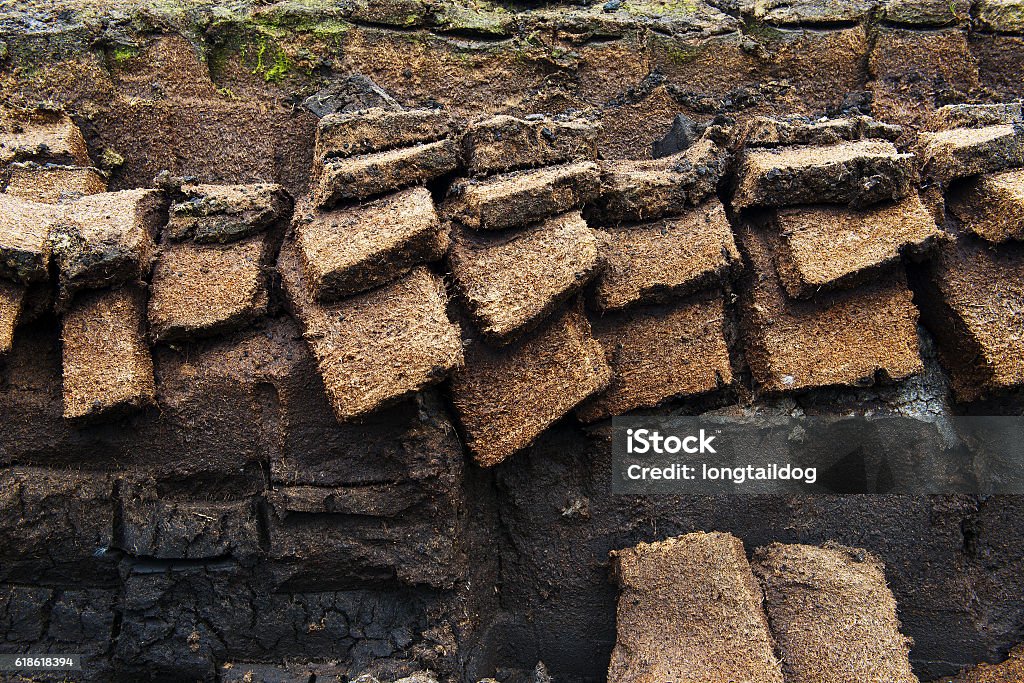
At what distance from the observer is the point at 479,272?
79.2 inches

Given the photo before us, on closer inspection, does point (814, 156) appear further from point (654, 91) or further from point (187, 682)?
point (187, 682)

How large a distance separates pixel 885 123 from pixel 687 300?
89cm

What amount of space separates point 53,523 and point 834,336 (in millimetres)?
2096

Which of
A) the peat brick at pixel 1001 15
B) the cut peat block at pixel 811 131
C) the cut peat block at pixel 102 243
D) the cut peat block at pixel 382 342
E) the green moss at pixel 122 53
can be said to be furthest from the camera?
the peat brick at pixel 1001 15

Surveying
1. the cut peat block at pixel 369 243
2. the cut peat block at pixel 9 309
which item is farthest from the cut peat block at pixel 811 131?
the cut peat block at pixel 9 309

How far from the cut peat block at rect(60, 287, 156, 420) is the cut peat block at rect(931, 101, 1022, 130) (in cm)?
242

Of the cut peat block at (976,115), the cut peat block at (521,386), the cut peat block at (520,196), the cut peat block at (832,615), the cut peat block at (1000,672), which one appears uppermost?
the cut peat block at (976,115)

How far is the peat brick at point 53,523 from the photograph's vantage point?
6.40 ft

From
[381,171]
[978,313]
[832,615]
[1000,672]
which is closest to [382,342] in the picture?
[381,171]

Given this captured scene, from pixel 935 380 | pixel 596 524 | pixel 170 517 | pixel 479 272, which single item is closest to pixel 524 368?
pixel 479 272

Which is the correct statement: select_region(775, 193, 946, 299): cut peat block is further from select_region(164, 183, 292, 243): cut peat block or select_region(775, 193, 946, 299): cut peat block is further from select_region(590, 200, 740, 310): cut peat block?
select_region(164, 183, 292, 243): cut peat block

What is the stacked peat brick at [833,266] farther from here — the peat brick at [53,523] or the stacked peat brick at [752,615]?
the peat brick at [53,523]

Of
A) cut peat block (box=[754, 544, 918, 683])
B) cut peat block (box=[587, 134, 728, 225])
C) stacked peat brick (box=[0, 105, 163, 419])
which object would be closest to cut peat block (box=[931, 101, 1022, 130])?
cut peat block (box=[587, 134, 728, 225])

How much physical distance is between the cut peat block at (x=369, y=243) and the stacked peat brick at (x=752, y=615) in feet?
3.27
